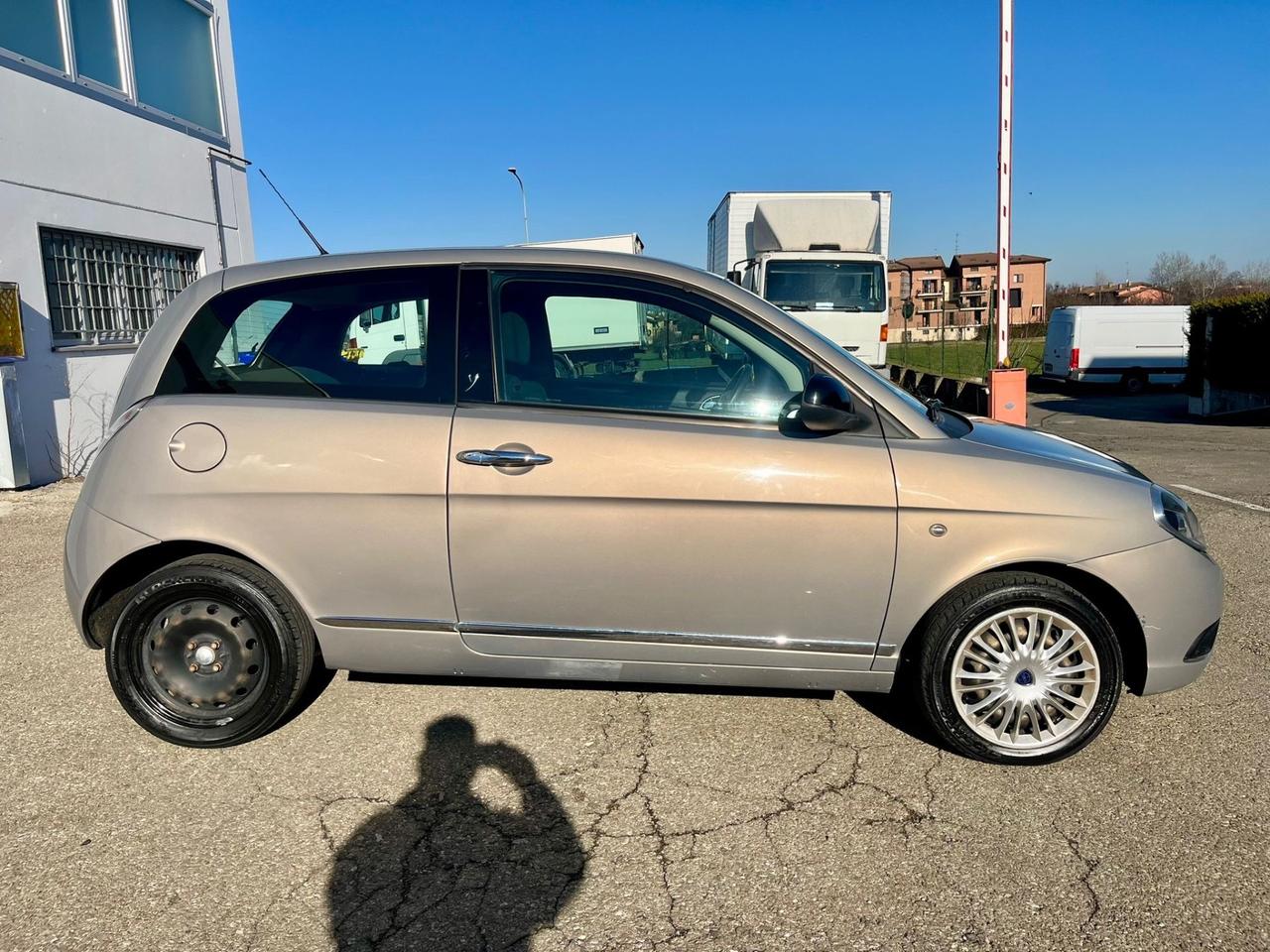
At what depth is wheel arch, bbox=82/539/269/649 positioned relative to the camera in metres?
3.17

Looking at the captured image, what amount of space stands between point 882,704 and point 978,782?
2.14 feet

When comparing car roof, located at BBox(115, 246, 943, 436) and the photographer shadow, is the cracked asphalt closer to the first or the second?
the photographer shadow

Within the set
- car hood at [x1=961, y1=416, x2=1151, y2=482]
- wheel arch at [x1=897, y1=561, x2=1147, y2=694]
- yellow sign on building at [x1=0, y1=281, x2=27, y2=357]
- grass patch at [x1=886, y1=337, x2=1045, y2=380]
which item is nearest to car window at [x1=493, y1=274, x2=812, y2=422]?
car hood at [x1=961, y1=416, x2=1151, y2=482]

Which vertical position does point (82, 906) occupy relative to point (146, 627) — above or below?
below

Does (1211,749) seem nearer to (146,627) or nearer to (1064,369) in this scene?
(146,627)

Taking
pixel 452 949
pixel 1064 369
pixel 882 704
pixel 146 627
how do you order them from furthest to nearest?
pixel 1064 369
pixel 882 704
pixel 146 627
pixel 452 949

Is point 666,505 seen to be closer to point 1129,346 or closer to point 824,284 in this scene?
point 824,284

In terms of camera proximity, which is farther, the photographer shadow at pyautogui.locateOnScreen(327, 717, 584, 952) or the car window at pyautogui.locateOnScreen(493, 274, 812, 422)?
the car window at pyautogui.locateOnScreen(493, 274, 812, 422)

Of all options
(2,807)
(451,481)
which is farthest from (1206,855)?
(2,807)

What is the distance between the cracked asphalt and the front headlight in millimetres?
795

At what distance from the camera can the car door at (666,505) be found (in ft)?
9.64

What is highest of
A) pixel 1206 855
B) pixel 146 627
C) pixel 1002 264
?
pixel 1002 264

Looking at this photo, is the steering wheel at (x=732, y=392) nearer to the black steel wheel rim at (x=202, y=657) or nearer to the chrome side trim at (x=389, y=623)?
the chrome side trim at (x=389, y=623)

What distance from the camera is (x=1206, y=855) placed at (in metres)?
2.57
